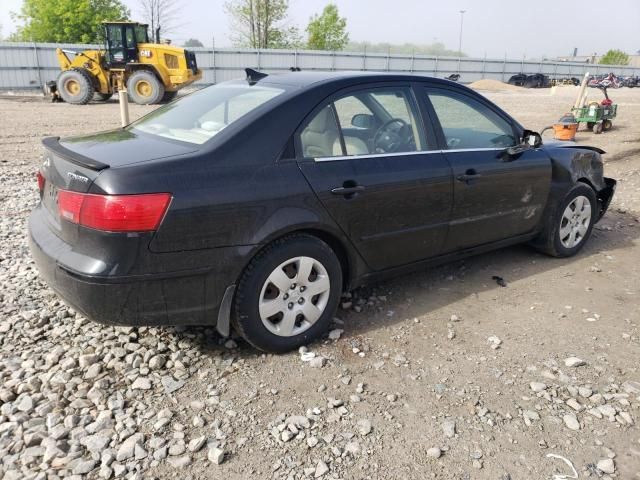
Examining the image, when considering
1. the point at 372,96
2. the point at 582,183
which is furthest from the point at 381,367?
the point at 582,183

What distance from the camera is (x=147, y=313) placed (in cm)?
282

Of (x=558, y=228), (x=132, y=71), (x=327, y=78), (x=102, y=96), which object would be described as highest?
(x=132, y=71)

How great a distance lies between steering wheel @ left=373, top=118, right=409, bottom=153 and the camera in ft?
12.0

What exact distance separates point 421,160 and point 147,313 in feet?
6.75

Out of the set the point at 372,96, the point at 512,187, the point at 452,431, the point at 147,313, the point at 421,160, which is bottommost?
the point at 452,431

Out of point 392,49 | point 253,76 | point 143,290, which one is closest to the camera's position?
point 143,290

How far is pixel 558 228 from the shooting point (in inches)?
194

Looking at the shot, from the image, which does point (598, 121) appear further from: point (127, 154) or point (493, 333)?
point (127, 154)

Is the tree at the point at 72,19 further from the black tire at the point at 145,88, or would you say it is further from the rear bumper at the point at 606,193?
the rear bumper at the point at 606,193

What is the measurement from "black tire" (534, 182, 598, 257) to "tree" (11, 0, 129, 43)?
146 feet

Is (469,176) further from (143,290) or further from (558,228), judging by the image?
(143,290)

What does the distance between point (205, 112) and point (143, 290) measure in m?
1.35

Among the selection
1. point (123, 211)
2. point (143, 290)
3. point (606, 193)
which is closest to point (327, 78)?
point (123, 211)

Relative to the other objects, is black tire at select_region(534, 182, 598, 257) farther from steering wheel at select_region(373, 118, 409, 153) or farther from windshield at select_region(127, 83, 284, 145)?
windshield at select_region(127, 83, 284, 145)
